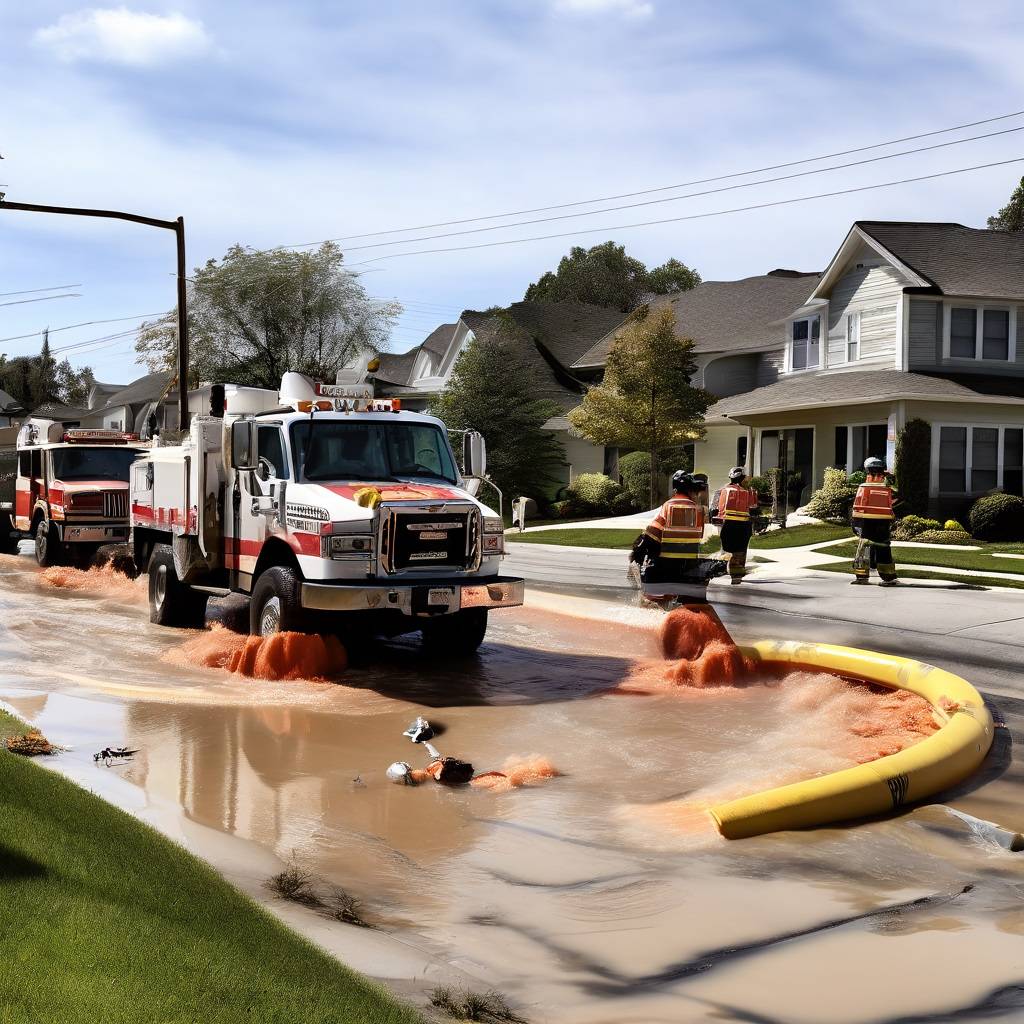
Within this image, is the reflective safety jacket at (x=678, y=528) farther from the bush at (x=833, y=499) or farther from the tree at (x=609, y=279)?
the tree at (x=609, y=279)

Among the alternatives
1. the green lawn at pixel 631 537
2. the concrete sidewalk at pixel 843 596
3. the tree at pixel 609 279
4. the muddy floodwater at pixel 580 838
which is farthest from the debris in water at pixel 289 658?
the tree at pixel 609 279

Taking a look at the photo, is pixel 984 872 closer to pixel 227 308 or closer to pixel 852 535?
pixel 852 535

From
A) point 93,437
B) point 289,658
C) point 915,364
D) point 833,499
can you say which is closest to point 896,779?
point 289,658

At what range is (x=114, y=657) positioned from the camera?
41.2ft

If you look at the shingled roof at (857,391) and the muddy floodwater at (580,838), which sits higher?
the shingled roof at (857,391)

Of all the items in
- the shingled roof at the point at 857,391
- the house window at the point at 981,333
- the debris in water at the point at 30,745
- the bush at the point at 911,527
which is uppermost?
the house window at the point at 981,333

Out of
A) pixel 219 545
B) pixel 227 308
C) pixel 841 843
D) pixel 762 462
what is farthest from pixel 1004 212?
pixel 841 843

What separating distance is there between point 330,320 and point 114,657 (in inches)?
1671

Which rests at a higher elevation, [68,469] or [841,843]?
[68,469]

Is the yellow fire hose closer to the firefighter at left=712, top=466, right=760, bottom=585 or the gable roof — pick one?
the firefighter at left=712, top=466, right=760, bottom=585

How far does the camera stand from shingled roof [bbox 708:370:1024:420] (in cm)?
2931

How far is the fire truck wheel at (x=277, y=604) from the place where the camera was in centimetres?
1111

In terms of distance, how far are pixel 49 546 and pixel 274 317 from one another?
32980 millimetres

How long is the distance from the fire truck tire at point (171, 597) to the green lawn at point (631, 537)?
1295 cm
